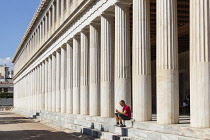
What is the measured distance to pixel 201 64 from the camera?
1408 centimetres

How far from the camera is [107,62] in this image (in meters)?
24.0

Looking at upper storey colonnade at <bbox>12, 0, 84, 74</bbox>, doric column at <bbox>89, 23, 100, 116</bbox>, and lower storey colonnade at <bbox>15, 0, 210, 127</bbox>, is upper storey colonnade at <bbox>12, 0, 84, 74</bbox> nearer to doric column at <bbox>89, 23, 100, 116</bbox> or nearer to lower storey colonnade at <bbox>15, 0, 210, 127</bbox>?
lower storey colonnade at <bbox>15, 0, 210, 127</bbox>

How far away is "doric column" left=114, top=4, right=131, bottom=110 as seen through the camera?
21438 mm

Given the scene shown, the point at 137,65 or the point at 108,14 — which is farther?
the point at 108,14

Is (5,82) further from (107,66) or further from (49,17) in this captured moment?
(107,66)

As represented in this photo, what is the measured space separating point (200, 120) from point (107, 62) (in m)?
10.7

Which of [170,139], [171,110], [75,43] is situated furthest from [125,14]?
[75,43]

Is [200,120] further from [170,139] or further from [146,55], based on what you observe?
[146,55]

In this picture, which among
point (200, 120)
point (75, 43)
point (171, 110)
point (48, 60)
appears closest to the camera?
point (200, 120)

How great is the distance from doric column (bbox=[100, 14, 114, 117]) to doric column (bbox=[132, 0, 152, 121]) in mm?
5004

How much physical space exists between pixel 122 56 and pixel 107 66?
8.78 ft

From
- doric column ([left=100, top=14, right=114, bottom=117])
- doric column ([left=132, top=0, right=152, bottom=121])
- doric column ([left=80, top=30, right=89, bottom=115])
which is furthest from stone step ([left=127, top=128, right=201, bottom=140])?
doric column ([left=80, top=30, right=89, bottom=115])

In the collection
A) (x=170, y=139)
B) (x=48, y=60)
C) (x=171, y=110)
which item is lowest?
(x=170, y=139)

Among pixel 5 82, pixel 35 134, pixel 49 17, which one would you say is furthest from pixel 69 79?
pixel 5 82
